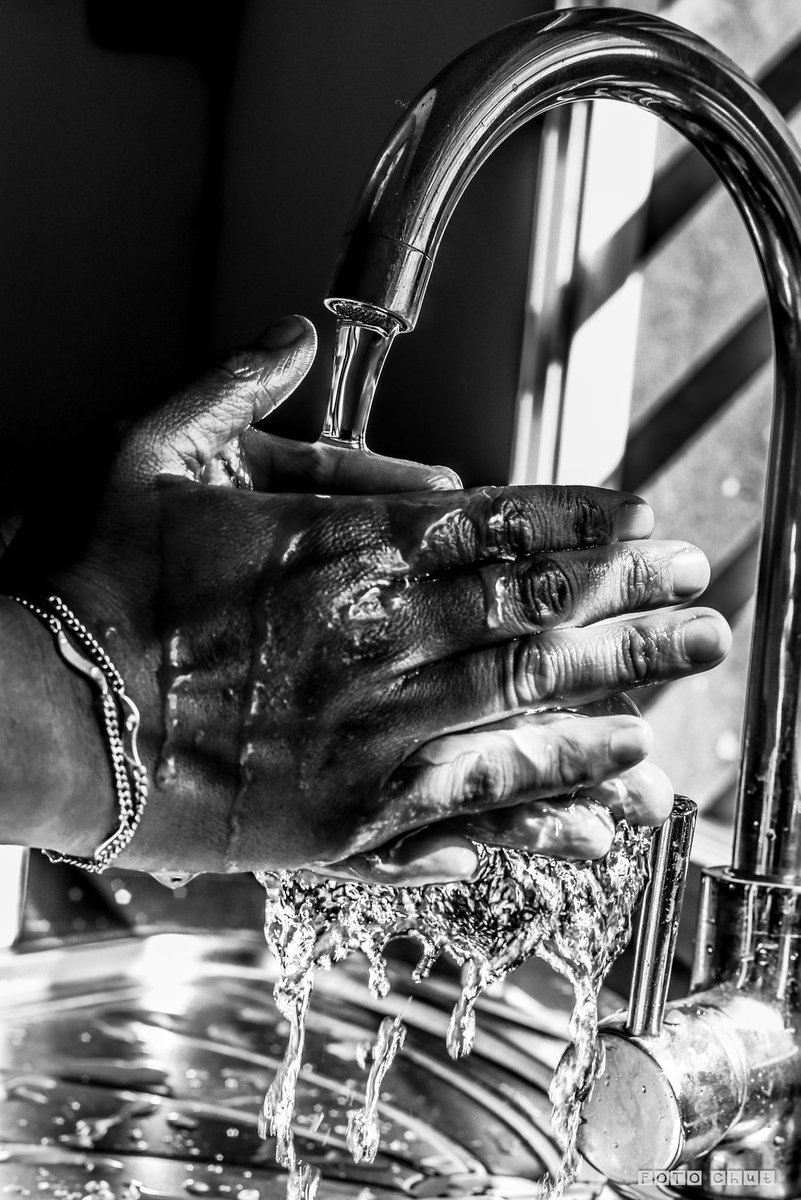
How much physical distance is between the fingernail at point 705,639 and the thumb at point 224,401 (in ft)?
0.60

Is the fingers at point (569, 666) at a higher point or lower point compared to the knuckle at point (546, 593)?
lower

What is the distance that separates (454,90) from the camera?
0.46 m

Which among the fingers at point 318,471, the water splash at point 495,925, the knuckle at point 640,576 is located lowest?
the water splash at point 495,925

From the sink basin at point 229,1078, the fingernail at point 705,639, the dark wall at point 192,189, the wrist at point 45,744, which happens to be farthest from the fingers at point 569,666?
the dark wall at point 192,189

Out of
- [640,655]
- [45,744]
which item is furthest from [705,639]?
[45,744]

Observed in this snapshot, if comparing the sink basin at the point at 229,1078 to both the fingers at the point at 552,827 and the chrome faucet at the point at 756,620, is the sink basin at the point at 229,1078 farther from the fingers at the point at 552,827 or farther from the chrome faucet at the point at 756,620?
the fingers at the point at 552,827

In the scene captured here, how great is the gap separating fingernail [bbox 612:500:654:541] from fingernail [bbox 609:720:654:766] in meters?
0.07

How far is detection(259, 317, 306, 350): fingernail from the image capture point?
0.51m

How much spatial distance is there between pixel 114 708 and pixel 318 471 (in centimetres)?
18

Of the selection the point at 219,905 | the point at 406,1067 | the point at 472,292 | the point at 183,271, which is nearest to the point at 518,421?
the point at 472,292

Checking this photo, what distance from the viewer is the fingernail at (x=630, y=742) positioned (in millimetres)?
437

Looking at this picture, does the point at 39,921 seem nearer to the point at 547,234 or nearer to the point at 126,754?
the point at 126,754

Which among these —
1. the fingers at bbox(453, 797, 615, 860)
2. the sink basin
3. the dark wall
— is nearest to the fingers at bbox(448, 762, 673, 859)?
the fingers at bbox(453, 797, 615, 860)

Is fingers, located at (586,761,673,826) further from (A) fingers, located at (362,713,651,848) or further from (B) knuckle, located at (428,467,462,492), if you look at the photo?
(B) knuckle, located at (428,467,462,492)
